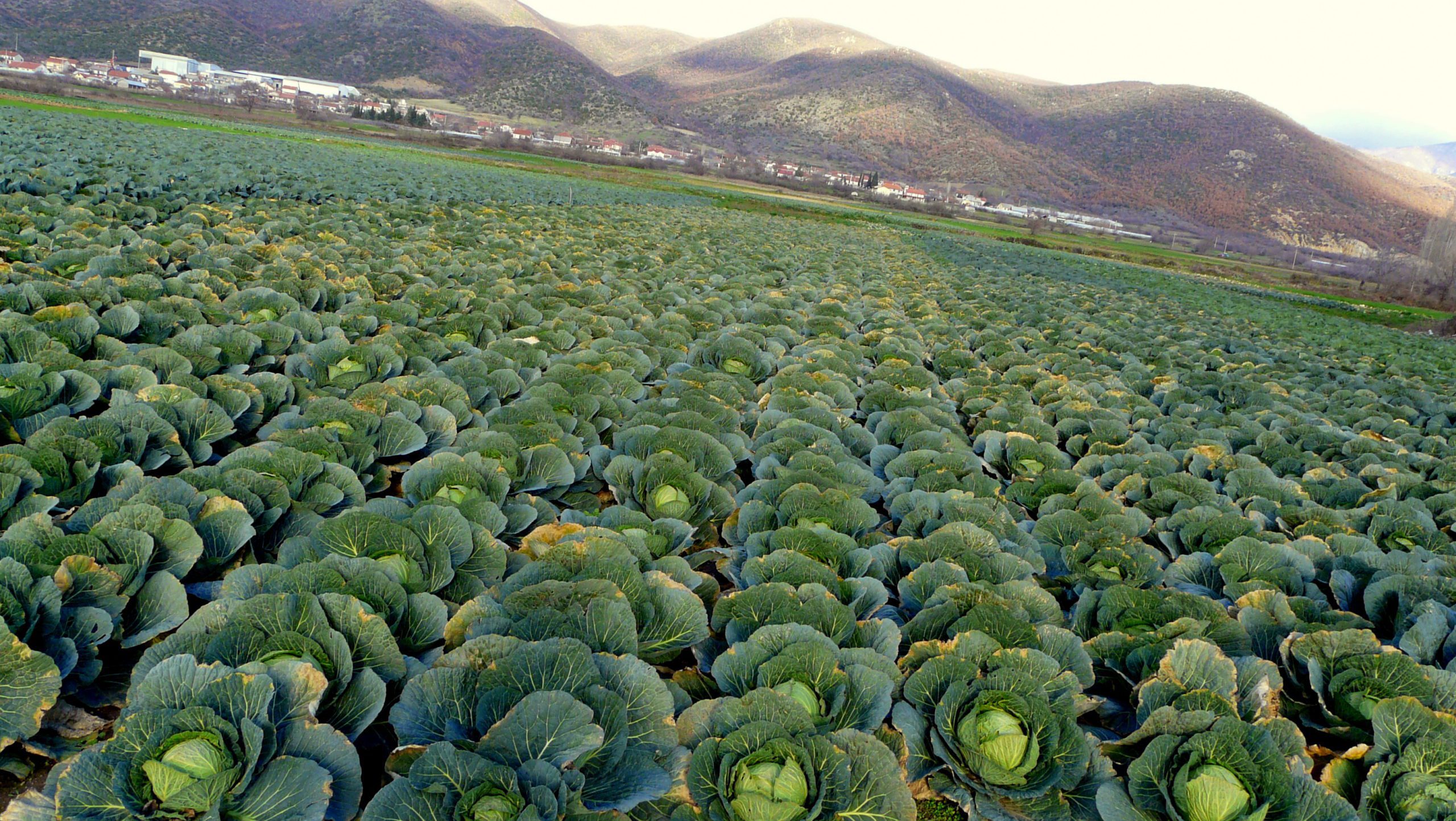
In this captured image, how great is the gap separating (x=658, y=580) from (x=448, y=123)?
106 m

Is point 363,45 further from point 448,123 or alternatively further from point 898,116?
point 898,116

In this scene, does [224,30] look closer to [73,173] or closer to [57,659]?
[73,173]

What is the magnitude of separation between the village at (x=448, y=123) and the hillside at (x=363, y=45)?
14610mm

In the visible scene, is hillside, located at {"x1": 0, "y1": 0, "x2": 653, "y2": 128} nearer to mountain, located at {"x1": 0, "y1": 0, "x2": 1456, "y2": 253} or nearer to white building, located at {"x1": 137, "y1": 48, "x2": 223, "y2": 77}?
mountain, located at {"x1": 0, "y1": 0, "x2": 1456, "y2": 253}

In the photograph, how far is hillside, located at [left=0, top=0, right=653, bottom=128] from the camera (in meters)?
129

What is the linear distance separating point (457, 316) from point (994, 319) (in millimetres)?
9396

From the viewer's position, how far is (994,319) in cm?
1273

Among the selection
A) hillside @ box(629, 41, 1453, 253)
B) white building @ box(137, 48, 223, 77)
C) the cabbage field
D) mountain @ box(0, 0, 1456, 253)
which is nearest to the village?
white building @ box(137, 48, 223, 77)

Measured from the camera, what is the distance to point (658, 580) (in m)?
2.88

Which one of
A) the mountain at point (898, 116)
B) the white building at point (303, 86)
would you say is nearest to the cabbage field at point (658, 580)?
the mountain at point (898, 116)

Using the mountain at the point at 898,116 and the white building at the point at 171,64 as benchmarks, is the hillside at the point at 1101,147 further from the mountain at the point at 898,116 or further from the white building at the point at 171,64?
the white building at the point at 171,64

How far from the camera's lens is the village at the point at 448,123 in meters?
80.4

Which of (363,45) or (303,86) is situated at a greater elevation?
(363,45)

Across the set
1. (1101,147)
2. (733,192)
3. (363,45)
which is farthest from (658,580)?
(363,45)
